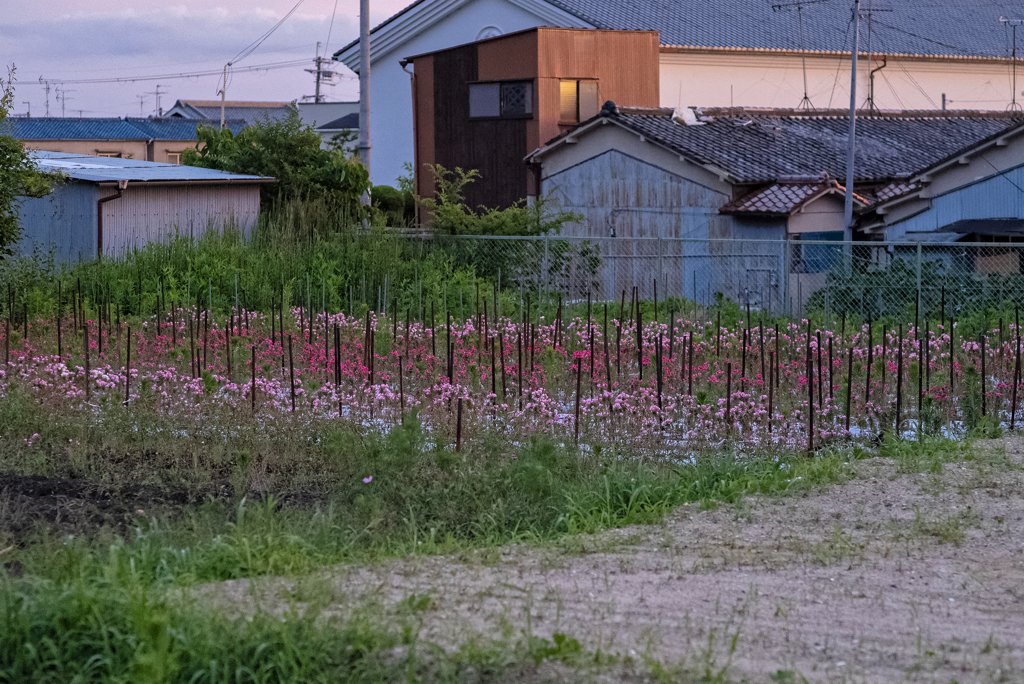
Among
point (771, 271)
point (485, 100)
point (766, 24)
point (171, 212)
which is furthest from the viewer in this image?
point (766, 24)

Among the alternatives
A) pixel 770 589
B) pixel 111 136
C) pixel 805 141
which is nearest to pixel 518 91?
pixel 805 141

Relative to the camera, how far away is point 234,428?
26.9ft

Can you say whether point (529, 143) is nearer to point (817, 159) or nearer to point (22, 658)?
point (817, 159)

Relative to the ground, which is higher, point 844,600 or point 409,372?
point 409,372

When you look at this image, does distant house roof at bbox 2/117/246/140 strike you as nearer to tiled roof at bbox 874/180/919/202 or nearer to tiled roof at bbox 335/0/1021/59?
tiled roof at bbox 335/0/1021/59

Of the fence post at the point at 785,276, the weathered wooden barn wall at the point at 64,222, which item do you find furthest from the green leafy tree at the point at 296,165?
the fence post at the point at 785,276

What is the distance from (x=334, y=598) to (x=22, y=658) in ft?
4.06

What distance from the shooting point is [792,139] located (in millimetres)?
25188

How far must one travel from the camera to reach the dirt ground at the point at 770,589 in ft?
14.4

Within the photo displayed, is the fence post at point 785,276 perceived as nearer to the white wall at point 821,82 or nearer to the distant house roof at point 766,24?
the distant house roof at point 766,24

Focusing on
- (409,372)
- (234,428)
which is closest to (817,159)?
(409,372)

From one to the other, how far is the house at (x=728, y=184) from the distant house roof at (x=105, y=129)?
42.6 metres

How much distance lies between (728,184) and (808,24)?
17.6m

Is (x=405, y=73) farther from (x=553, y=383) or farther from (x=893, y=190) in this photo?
(x=553, y=383)
